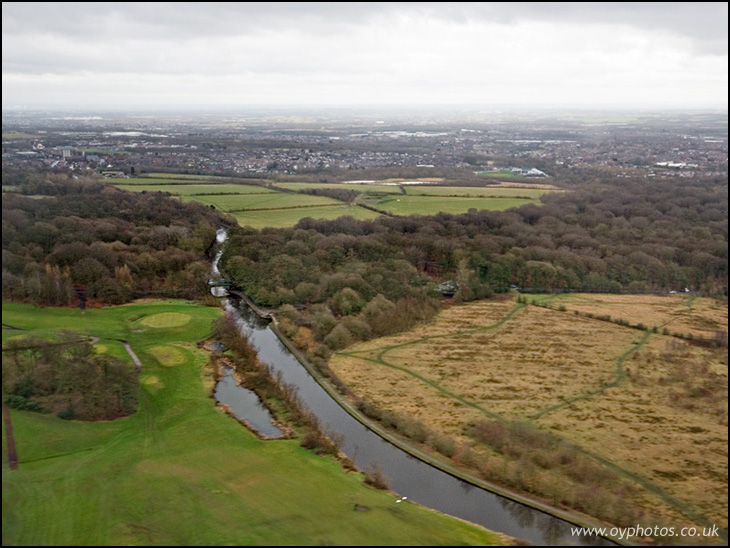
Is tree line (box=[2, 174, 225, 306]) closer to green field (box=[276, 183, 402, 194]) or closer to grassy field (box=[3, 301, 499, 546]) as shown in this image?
grassy field (box=[3, 301, 499, 546])

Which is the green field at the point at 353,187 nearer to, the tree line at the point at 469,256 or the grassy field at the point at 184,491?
the tree line at the point at 469,256

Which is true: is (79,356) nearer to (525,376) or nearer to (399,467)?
(399,467)

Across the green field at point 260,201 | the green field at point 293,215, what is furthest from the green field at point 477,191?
the green field at point 293,215

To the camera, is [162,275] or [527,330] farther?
[162,275]

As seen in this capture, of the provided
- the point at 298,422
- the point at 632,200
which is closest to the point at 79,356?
the point at 298,422

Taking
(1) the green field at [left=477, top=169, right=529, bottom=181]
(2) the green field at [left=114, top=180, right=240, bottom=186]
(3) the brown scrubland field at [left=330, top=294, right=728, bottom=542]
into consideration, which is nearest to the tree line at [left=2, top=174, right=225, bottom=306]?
(2) the green field at [left=114, top=180, right=240, bottom=186]

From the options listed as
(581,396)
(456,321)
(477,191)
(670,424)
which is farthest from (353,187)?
(670,424)
